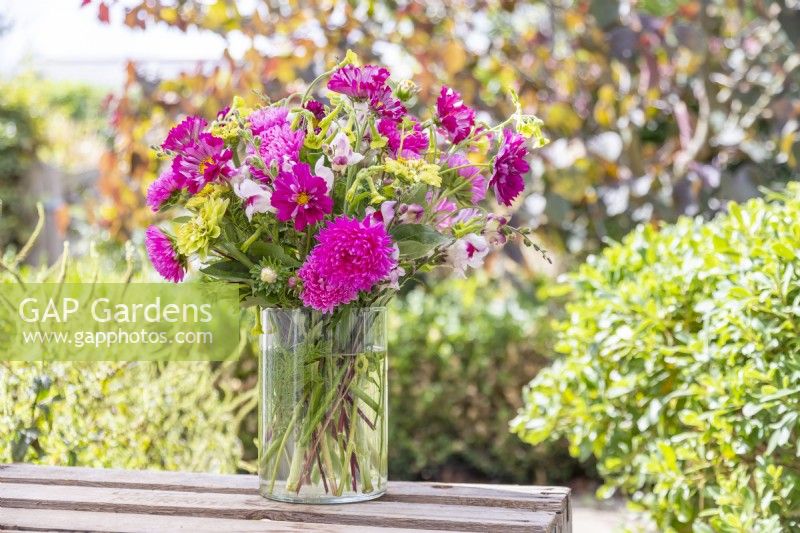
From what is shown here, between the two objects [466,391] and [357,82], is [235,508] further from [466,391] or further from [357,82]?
[466,391]

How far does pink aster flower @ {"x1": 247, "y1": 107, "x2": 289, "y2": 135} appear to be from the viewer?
1243 millimetres

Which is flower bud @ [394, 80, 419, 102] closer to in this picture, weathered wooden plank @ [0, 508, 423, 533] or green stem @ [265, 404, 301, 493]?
green stem @ [265, 404, 301, 493]

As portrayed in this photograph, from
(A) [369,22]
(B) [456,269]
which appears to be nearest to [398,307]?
(A) [369,22]

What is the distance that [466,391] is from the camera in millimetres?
3771

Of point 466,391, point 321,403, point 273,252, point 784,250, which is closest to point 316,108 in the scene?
point 273,252

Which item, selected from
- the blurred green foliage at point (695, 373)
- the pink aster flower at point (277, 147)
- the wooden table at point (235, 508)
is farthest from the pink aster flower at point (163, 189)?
the blurred green foliage at point (695, 373)

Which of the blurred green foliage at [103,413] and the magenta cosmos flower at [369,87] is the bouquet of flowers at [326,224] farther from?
the blurred green foliage at [103,413]

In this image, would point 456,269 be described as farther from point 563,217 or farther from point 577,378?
point 563,217

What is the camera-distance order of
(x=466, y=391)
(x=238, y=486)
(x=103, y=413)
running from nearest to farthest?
(x=238, y=486), (x=103, y=413), (x=466, y=391)

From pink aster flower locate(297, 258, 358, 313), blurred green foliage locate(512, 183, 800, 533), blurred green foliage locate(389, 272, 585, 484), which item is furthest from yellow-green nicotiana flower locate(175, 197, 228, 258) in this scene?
blurred green foliage locate(389, 272, 585, 484)

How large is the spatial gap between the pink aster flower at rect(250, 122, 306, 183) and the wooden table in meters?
0.45

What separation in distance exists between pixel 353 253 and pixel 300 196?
0.10m

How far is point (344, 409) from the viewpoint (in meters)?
1.25

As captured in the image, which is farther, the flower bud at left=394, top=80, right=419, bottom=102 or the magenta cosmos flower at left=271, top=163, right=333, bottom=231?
the flower bud at left=394, top=80, right=419, bottom=102
